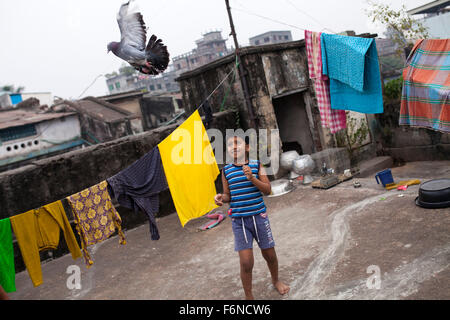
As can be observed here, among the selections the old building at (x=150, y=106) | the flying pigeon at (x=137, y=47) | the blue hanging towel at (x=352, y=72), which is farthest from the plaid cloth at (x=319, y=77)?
the old building at (x=150, y=106)

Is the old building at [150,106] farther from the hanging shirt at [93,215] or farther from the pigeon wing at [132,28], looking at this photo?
the hanging shirt at [93,215]

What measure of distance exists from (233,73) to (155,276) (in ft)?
17.1

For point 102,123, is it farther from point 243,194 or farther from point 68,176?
point 243,194

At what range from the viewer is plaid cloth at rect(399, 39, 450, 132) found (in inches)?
167

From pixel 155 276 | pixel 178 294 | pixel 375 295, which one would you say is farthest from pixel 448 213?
pixel 155 276

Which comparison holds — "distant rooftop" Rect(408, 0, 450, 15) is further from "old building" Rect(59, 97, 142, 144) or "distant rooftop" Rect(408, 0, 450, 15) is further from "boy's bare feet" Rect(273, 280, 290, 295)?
"boy's bare feet" Rect(273, 280, 290, 295)

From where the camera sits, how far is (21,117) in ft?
57.4

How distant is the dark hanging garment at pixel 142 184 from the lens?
493cm

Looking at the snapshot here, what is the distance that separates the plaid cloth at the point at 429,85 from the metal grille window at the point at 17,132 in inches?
638

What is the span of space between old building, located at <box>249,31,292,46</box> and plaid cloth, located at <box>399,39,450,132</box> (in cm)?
4609

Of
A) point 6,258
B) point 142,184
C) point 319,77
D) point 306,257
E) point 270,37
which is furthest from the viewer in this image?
point 270,37

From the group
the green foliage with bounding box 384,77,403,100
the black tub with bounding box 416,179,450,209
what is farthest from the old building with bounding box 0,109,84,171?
the black tub with bounding box 416,179,450,209

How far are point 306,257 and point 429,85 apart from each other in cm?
259

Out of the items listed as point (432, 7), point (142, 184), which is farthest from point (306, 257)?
point (432, 7)
